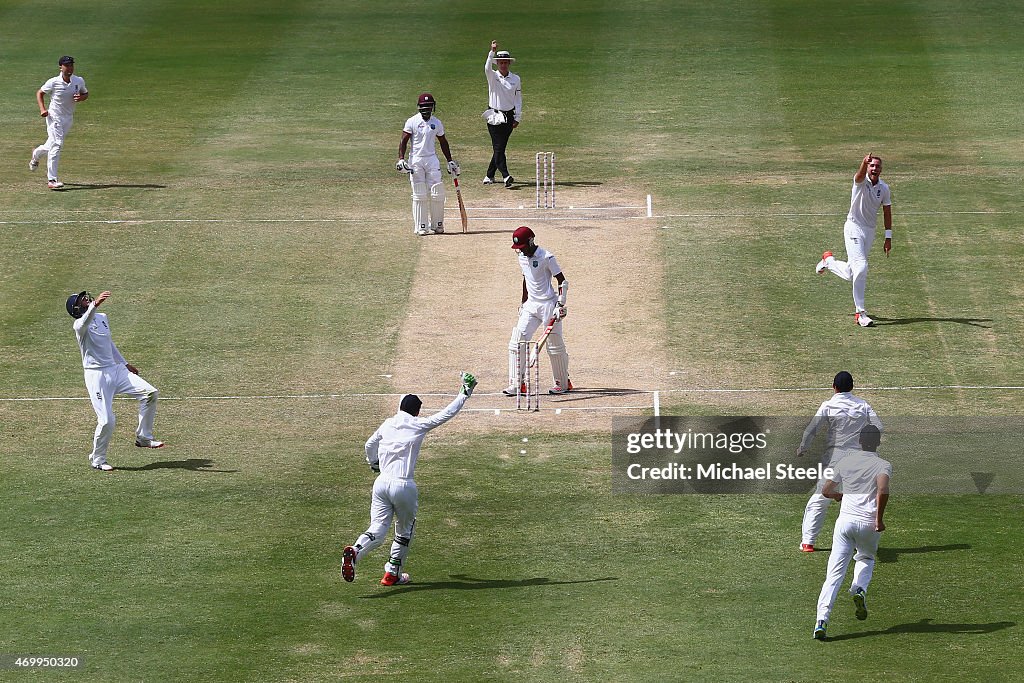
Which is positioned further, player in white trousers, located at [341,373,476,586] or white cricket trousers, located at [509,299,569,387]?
white cricket trousers, located at [509,299,569,387]

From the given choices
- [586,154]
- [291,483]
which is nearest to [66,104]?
[586,154]

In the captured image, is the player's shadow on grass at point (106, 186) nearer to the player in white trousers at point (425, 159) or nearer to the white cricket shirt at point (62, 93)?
the white cricket shirt at point (62, 93)

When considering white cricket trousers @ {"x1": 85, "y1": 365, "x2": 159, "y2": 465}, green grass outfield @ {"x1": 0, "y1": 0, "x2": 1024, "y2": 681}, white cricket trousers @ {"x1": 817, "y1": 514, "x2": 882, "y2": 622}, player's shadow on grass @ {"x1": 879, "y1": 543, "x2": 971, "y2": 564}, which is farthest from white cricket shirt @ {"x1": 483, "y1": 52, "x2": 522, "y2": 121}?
white cricket trousers @ {"x1": 817, "y1": 514, "x2": 882, "y2": 622}

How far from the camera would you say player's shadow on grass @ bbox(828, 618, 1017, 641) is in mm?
15312

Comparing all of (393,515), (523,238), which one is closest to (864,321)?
(523,238)

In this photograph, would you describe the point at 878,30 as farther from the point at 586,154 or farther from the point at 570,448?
the point at 570,448

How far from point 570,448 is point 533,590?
4.32 m

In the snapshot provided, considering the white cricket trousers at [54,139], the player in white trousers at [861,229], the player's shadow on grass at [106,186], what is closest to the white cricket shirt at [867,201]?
the player in white trousers at [861,229]

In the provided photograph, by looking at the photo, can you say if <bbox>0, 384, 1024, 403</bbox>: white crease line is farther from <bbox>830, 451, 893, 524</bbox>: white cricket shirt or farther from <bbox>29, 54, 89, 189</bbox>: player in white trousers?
<bbox>29, 54, 89, 189</bbox>: player in white trousers

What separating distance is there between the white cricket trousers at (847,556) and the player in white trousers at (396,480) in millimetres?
3799

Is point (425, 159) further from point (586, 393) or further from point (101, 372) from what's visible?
point (101, 372)

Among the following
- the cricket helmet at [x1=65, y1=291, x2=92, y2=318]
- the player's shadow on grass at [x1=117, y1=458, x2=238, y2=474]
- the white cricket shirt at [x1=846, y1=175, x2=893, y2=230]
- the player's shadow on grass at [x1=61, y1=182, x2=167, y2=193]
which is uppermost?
the player's shadow on grass at [x1=61, y1=182, x2=167, y2=193]

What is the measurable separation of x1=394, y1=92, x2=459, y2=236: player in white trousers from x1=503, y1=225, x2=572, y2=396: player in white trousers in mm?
6600

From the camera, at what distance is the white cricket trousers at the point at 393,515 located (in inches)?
640
